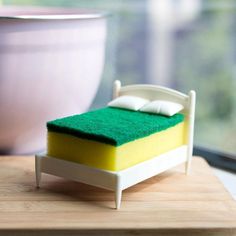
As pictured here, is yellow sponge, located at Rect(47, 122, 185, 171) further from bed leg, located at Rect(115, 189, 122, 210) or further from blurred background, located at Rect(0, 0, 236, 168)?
blurred background, located at Rect(0, 0, 236, 168)

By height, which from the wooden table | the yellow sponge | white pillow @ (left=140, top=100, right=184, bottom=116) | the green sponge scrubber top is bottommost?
the wooden table

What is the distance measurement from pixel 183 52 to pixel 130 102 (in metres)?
0.35

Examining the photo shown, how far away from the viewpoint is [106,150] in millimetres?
684

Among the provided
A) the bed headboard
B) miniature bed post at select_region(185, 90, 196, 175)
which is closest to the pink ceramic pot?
the bed headboard

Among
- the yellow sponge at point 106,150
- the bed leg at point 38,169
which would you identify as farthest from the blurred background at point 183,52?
the bed leg at point 38,169

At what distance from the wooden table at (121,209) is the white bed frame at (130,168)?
0.08 ft

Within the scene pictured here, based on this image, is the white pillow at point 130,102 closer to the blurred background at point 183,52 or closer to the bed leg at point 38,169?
the bed leg at point 38,169

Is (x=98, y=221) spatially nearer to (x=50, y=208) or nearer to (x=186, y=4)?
(x=50, y=208)

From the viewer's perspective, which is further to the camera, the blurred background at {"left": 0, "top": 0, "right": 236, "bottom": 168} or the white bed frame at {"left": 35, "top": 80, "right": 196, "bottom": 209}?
the blurred background at {"left": 0, "top": 0, "right": 236, "bottom": 168}

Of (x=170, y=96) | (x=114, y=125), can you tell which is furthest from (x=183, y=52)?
(x=114, y=125)

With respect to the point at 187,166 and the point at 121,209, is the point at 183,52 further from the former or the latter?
the point at 121,209

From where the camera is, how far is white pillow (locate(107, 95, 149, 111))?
31.7 inches

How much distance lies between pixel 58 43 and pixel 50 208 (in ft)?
0.97

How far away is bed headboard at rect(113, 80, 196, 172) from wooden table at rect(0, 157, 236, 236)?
7cm
